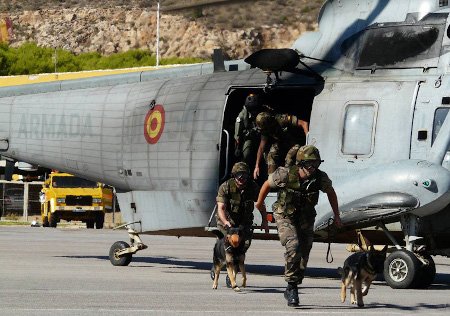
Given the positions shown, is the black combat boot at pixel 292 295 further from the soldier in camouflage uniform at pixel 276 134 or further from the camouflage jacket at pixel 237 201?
the soldier in camouflage uniform at pixel 276 134

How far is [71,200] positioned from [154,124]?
22239 millimetres

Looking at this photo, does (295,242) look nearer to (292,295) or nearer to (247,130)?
(292,295)

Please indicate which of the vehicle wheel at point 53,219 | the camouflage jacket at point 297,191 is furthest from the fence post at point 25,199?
the camouflage jacket at point 297,191

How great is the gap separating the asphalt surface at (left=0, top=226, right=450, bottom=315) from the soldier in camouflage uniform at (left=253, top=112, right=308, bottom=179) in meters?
1.68

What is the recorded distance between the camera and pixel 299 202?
41.8 feet

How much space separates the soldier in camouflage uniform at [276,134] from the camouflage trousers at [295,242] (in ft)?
11.8

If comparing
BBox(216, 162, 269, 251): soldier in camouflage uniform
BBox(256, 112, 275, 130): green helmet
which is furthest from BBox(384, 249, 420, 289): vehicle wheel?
BBox(256, 112, 275, 130): green helmet

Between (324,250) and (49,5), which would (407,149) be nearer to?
(324,250)

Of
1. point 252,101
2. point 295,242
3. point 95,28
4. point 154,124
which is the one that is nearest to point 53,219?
point 154,124

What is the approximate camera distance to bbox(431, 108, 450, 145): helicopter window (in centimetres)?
1535

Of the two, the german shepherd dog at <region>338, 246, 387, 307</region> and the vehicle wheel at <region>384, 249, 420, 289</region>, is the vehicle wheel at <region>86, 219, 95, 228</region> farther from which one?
the german shepherd dog at <region>338, 246, 387, 307</region>

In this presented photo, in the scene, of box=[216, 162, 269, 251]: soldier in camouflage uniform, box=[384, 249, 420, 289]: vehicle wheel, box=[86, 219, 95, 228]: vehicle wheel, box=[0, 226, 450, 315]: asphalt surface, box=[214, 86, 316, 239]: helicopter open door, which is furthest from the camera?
box=[86, 219, 95, 228]: vehicle wheel

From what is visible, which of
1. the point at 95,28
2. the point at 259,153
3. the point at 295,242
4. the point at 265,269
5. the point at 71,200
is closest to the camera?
the point at 295,242

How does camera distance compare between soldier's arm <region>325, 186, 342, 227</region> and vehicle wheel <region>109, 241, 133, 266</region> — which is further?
vehicle wheel <region>109, 241, 133, 266</region>
